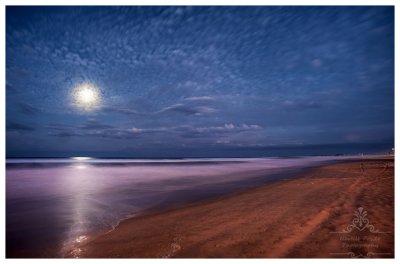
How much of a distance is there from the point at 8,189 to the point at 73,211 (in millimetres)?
6482

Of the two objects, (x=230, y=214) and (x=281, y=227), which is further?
(x=230, y=214)

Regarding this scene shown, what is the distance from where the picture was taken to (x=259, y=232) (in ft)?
16.8

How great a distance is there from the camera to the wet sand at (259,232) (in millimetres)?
4395

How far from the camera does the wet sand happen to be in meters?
4.39

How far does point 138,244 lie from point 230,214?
282cm
